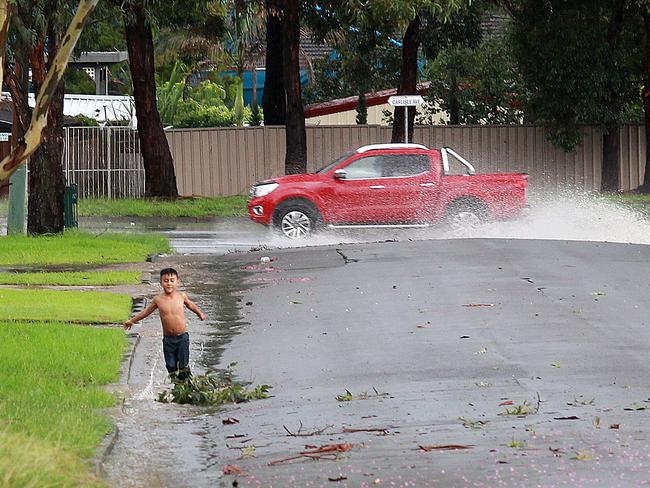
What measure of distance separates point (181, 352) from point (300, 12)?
26573mm

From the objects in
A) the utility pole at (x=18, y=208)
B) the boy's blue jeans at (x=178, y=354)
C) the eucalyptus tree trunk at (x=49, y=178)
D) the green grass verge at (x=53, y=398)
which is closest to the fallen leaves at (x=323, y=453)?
the green grass verge at (x=53, y=398)

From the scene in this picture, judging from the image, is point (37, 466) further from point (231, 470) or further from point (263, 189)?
point (263, 189)

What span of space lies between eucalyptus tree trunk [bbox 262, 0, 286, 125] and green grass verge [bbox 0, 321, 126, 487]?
23.8 meters

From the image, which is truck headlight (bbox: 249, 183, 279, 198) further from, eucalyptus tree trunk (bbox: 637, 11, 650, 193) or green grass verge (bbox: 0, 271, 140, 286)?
eucalyptus tree trunk (bbox: 637, 11, 650, 193)

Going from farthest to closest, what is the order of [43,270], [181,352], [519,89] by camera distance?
[519,89]
[43,270]
[181,352]

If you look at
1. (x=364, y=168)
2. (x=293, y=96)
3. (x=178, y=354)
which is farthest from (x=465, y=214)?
(x=178, y=354)

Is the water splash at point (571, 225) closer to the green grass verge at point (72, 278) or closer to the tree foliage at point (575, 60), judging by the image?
the tree foliage at point (575, 60)

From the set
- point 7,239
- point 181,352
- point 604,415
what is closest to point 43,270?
point 7,239

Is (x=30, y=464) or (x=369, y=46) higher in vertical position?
(x=369, y=46)

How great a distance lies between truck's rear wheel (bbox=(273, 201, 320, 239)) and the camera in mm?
25000

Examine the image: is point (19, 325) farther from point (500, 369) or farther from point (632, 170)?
point (632, 170)

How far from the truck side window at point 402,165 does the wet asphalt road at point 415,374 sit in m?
4.80

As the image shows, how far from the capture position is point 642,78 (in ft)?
125

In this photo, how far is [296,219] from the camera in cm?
2503
